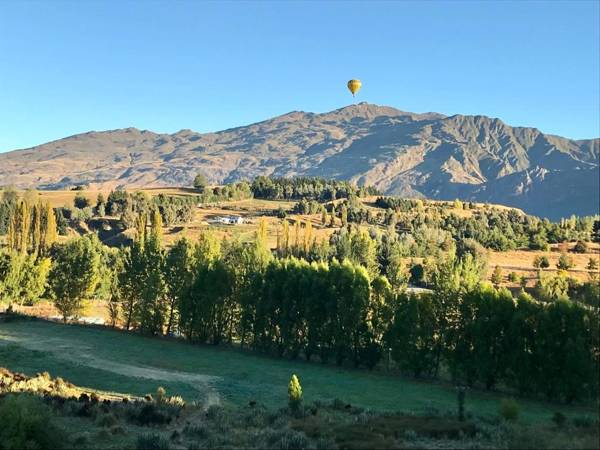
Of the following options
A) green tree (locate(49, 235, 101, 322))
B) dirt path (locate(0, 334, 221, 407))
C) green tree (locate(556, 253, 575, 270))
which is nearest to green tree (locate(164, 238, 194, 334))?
green tree (locate(49, 235, 101, 322))

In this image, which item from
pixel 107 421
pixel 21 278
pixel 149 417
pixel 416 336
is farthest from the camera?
pixel 21 278

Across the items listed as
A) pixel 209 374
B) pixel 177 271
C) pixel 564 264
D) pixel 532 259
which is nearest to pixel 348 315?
pixel 209 374

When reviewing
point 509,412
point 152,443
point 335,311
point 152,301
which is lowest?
point 152,443

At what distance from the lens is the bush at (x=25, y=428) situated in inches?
718

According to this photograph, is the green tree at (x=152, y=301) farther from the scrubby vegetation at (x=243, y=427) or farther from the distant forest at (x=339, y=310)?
the scrubby vegetation at (x=243, y=427)

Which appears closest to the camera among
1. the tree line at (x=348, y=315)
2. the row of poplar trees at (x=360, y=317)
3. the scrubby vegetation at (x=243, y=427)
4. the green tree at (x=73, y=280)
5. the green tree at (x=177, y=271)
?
the scrubby vegetation at (x=243, y=427)

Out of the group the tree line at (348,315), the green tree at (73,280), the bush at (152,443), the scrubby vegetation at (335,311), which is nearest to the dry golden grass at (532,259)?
the scrubby vegetation at (335,311)

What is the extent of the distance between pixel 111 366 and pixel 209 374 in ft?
24.9

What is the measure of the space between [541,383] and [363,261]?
224 feet

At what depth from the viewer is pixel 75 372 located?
38.5 meters

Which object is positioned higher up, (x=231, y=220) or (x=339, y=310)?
(x=231, y=220)

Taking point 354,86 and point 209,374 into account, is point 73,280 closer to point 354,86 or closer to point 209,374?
point 209,374

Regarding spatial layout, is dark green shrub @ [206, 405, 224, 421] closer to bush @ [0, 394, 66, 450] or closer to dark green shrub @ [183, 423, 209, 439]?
dark green shrub @ [183, 423, 209, 439]

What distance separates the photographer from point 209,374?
42.1m
